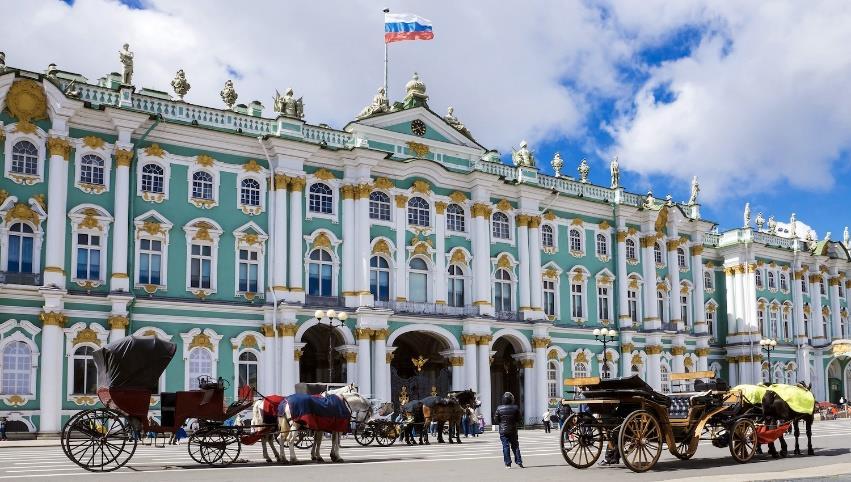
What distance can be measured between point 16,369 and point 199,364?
692cm

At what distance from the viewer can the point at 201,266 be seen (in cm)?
3772

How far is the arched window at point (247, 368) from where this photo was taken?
3784 cm

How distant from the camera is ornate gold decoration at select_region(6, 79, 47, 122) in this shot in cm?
3391

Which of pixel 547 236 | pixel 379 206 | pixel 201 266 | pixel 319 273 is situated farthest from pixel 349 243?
pixel 547 236

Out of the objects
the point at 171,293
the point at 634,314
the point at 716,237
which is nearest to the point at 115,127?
the point at 171,293

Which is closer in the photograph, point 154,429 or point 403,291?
point 154,429

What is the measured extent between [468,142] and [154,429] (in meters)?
29.0

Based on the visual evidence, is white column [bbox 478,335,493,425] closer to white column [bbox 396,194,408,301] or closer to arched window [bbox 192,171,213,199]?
white column [bbox 396,194,408,301]

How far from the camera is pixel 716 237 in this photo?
2488 inches

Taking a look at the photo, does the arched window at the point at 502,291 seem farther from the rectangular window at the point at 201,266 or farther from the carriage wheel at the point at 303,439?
the carriage wheel at the point at 303,439

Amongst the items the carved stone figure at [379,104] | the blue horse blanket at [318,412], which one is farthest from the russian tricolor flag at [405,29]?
the blue horse blanket at [318,412]

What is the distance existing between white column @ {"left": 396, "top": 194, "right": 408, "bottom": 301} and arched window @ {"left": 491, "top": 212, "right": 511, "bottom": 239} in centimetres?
567

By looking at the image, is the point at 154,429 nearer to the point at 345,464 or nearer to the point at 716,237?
the point at 345,464

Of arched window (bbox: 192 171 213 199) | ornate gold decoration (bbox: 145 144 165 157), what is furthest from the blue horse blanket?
ornate gold decoration (bbox: 145 144 165 157)
